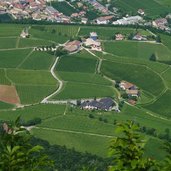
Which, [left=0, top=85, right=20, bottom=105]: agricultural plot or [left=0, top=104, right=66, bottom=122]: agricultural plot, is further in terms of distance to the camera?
[left=0, top=85, right=20, bottom=105]: agricultural plot

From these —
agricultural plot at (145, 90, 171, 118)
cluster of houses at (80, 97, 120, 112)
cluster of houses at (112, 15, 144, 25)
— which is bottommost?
cluster of houses at (112, 15, 144, 25)

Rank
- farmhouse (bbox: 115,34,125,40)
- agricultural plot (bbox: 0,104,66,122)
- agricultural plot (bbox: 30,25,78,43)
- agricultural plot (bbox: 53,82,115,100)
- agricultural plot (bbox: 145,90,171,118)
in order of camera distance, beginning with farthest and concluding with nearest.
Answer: farmhouse (bbox: 115,34,125,40) < agricultural plot (bbox: 30,25,78,43) < agricultural plot (bbox: 53,82,115,100) < agricultural plot (bbox: 145,90,171,118) < agricultural plot (bbox: 0,104,66,122)

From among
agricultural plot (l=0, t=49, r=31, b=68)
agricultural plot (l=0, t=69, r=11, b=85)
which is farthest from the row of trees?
agricultural plot (l=0, t=49, r=31, b=68)

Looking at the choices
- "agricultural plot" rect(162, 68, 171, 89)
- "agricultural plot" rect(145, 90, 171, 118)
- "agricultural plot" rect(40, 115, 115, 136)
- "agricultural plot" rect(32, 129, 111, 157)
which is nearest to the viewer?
"agricultural plot" rect(32, 129, 111, 157)

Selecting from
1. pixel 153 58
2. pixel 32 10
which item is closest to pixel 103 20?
pixel 32 10

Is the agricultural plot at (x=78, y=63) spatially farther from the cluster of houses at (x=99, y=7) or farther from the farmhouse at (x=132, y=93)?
the cluster of houses at (x=99, y=7)

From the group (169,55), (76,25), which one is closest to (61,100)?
(169,55)

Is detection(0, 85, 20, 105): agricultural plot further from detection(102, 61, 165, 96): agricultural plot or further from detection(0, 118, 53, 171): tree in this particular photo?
detection(0, 118, 53, 171): tree

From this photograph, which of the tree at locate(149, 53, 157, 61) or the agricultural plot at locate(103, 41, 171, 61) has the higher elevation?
the tree at locate(149, 53, 157, 61)
